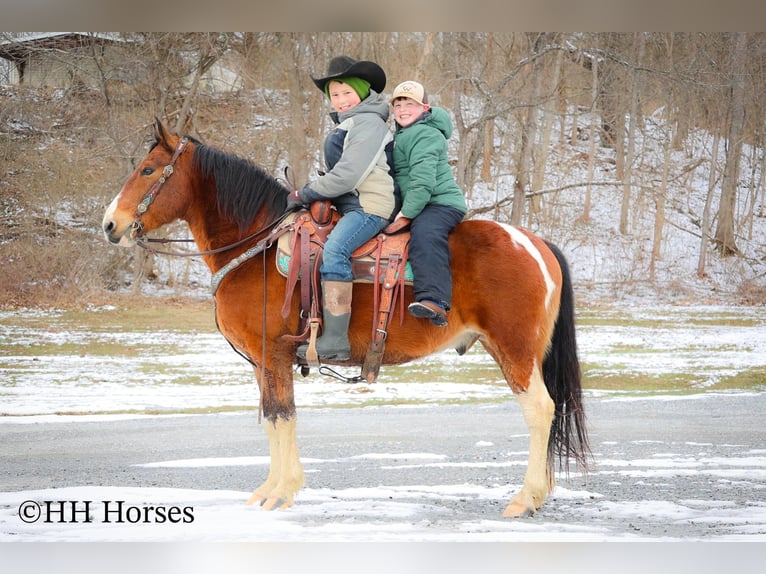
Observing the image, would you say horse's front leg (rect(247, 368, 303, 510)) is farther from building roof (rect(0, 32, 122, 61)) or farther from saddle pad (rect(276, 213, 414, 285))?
building roof (rect(0, 32, 122, 61))

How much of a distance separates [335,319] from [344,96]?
1100mm

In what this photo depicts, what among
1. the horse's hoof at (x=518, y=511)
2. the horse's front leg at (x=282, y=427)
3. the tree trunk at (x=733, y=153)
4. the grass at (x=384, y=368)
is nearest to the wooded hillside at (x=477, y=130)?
the tree trunk at (x=733, y=153)

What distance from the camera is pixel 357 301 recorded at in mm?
3967

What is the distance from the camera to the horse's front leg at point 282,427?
3912 millimetres

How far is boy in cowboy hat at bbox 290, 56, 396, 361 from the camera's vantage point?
3828 millimetres

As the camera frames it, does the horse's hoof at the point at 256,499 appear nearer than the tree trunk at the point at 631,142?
Yes

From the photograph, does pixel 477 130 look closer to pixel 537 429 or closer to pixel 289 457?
pixel 537 429

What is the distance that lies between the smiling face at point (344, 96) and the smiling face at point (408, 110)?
0.21 metres

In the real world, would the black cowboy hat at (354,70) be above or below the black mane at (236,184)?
above

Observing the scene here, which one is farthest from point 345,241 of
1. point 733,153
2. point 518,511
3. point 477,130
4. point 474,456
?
point 733,153

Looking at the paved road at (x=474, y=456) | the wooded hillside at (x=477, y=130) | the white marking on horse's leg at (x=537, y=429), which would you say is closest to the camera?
the white marking on horse's leg at (x=537, y=429)

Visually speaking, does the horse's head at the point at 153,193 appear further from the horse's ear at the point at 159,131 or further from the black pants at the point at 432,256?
the black pants at the point at 432,256

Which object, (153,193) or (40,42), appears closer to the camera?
(153,193)

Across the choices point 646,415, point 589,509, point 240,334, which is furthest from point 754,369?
point 240,334
